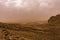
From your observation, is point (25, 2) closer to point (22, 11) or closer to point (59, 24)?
point (22, 11)

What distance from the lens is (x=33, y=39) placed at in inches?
42.5

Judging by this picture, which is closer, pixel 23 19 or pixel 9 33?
pixel 9 33

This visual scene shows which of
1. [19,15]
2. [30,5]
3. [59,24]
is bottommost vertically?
[59,24]

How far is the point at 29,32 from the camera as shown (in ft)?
3.62

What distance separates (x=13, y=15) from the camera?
1.51 metres

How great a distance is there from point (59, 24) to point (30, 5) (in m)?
0.46

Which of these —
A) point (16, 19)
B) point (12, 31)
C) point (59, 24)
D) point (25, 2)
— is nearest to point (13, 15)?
point (16, 19)

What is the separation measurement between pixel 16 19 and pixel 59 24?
52 centimetres

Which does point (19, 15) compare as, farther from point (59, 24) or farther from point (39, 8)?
point (59, 24)

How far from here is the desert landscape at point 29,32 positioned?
1.08 m

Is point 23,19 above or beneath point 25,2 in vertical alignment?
beneath

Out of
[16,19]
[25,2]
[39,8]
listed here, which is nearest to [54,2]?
[39,8]

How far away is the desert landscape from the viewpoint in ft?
3.53

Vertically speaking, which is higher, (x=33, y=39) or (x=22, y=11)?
(x=22, y=11)
